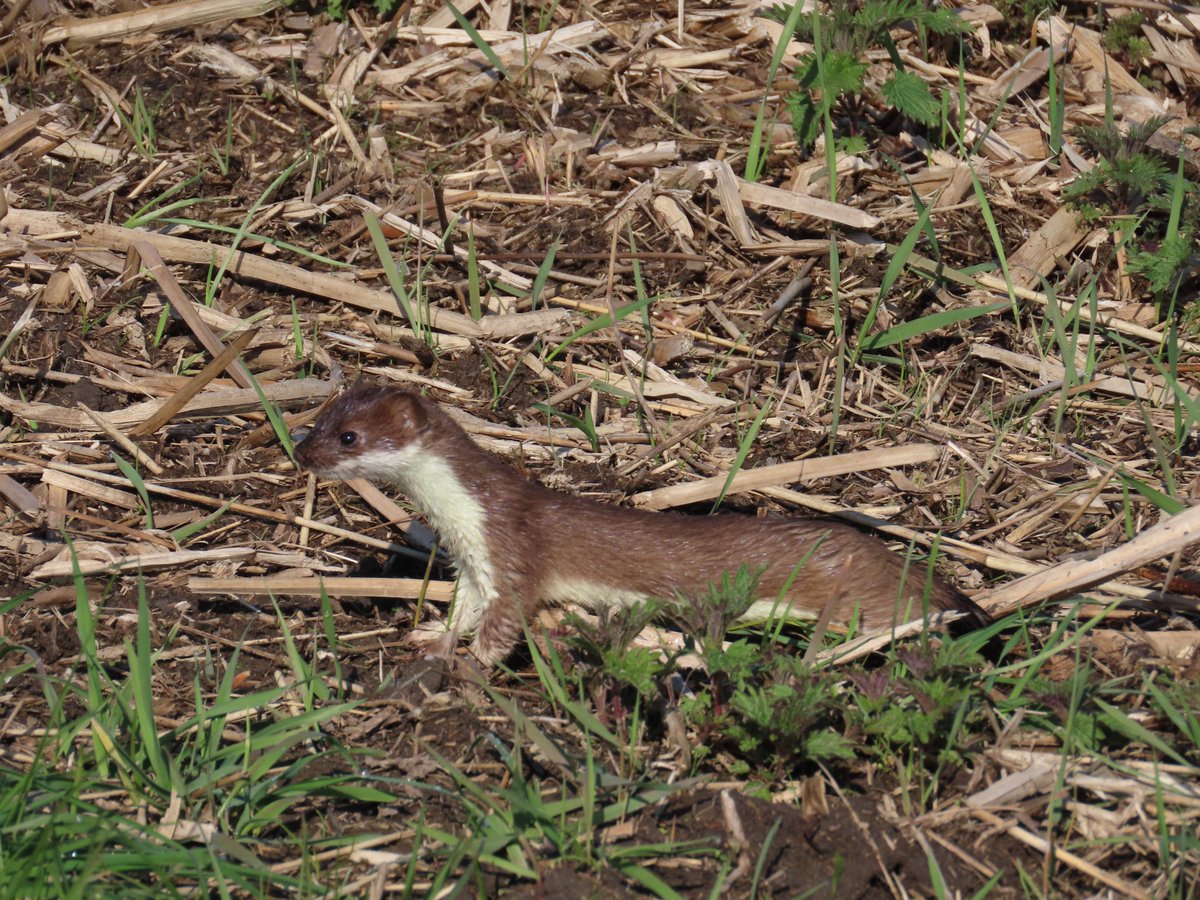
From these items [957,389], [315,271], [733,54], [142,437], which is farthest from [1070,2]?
[142,437]

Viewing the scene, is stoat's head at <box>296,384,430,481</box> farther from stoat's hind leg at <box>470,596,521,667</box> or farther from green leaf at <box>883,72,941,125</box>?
green leaf at <box>883,72,941,125</box>

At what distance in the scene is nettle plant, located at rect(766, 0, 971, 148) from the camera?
6.20 metres

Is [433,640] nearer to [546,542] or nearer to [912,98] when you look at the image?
[546,542]

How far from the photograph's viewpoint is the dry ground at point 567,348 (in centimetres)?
380

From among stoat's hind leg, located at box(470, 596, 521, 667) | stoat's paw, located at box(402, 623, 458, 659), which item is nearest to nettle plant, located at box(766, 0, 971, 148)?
stoat's hind leg, located at box(470, 596, 521, 667)

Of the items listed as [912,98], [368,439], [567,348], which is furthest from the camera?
[912,98]

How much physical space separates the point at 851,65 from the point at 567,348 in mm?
1835

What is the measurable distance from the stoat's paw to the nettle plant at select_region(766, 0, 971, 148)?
294 cm

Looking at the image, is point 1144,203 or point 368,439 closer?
point 368,439

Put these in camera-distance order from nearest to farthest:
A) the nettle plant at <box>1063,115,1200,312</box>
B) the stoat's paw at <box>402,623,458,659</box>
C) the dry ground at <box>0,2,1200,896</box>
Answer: the dry ground at <box>0,2,1200,896</box> → the stoat's paw at <box>402,623,458,659</box> → the nettle plant at <box>1063,115,1200,312</box>

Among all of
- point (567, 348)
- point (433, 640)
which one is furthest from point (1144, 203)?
point (433, 640)

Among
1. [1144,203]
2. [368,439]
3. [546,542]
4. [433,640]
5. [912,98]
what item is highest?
[912,98]

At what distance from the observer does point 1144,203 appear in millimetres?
6246

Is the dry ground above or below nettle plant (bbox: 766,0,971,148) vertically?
below
